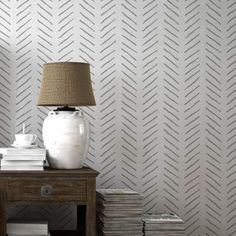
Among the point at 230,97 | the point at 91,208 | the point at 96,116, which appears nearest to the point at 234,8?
the point at 230,97

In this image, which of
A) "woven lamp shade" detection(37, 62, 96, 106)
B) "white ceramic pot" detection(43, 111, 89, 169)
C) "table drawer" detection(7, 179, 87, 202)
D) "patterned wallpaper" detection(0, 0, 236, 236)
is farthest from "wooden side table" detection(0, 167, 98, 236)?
"patterned wallpaper" detection(0, 0, 236, 236)

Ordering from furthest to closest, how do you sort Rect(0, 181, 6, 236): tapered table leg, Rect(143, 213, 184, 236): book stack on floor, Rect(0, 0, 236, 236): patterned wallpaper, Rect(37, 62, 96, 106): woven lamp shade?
Rect(0, 0, 236, 236): patterned wallpaper → Rect(143, 213, 184, 236): book stack on floor → Rect(37, 62, 96, 106): woven lamp shade → Rect(0, 181, 6, 236): tapered table leg

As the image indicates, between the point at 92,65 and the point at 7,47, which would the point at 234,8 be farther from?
the point at 7,47

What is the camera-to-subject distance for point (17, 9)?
9.60 ft

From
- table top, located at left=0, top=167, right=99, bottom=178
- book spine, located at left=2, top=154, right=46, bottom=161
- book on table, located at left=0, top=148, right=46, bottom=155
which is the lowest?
table top, located at left=0, top=167, right=99, bottom=178

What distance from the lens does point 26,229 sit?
8.28 feet

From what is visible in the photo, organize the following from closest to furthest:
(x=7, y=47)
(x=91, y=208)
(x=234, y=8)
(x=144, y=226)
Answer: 1. (x=91, y=208)
2. (x=144, y=226)
3. (x=7, y=47)
4. (x=234, y=8)

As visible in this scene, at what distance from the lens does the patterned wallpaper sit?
2.93 m

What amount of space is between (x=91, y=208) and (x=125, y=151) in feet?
1.93

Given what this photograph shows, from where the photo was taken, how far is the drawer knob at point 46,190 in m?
2.46

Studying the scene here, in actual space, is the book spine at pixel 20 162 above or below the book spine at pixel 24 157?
below

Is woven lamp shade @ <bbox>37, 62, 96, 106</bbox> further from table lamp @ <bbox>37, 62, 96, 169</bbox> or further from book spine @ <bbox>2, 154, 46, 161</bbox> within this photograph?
book spine @ <bbox>2, 154, 46, 161</bbox>

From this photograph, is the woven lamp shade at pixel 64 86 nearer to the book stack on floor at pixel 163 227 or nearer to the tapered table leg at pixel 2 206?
the tapered table leg at pixel 2 206

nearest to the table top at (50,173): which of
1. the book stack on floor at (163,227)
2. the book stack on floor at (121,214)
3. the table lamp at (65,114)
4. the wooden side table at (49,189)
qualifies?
the wooden side table at (49,189)
